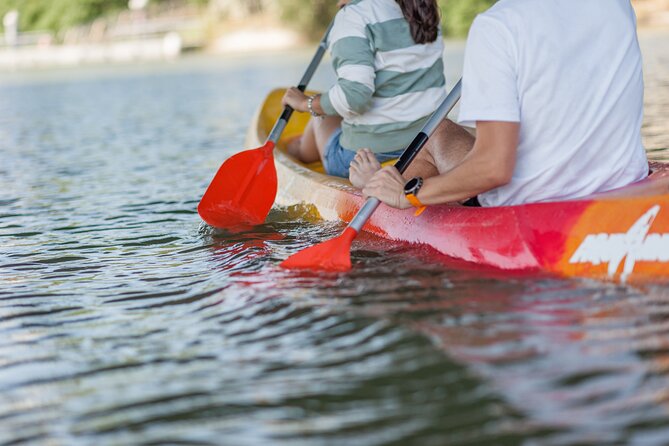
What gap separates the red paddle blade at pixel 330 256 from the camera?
3902 millimetres

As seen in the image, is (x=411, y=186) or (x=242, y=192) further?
(x=242, y=192)

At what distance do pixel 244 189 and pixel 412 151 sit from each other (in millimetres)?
1700

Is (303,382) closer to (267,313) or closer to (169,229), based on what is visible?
(267,313)

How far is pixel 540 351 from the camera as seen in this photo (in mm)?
2791

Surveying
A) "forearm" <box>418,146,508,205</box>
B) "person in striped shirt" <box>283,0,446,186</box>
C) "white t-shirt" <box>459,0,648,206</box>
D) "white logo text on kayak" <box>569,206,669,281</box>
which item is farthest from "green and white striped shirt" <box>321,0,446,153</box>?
"white logo text on kayak" <box>569,206,669,281</box>

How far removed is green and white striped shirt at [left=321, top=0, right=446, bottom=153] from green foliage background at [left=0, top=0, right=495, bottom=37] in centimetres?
3248

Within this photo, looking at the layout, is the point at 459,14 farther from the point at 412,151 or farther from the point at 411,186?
the point at 411,186

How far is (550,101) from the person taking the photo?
3201 millimetres

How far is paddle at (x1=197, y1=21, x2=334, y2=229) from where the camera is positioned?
17.2ft

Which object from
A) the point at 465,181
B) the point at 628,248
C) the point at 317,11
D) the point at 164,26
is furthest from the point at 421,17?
the point at 164,26

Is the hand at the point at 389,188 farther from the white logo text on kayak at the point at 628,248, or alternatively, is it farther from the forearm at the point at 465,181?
the white logo text on kayak at the point at 628,248

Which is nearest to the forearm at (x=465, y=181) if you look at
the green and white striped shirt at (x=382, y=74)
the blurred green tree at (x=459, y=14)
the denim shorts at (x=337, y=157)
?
the green and white striped shirt at (x=382, y=74)

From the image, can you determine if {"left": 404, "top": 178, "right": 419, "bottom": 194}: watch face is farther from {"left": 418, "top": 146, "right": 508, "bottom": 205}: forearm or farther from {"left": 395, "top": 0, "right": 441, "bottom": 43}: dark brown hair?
{"left": 395, "top": 0, "right": 441, "bottom": 43}: dark brown hair

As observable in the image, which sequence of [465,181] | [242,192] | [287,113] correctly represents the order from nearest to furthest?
[465,181]
[242,192]
[287,113]
